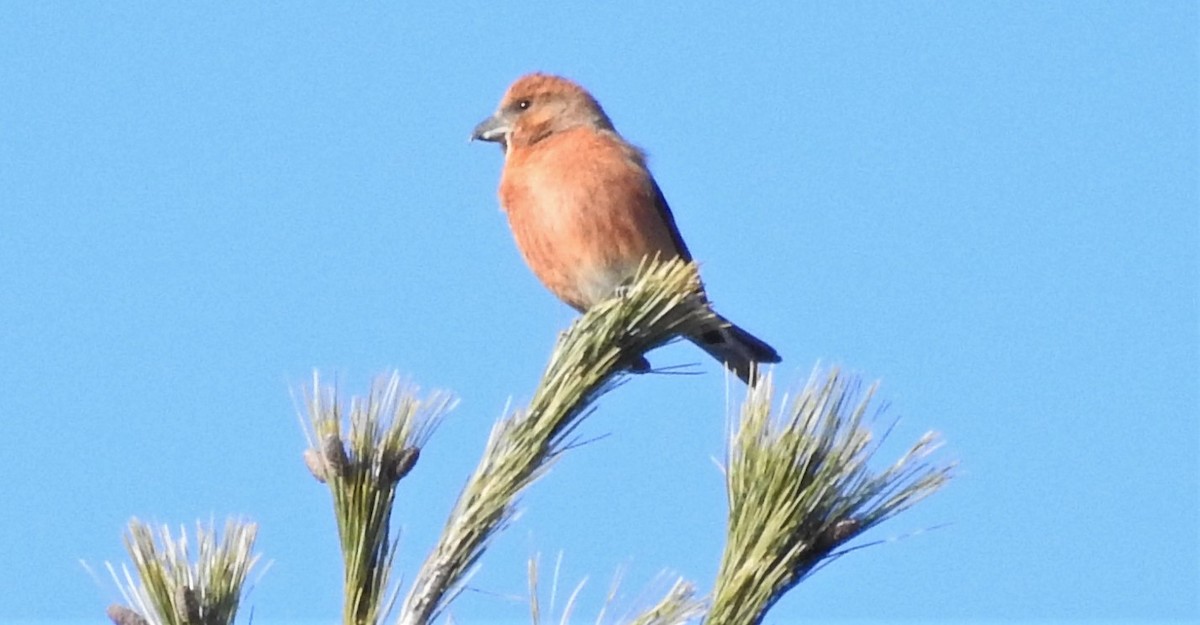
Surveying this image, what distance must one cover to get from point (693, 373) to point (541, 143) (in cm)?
251

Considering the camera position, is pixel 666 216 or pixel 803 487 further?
pixel 666 216

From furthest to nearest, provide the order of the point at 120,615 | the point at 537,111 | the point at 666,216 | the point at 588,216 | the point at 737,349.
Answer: the point at 537,111
the point at 666,216
the point at 588,216
the point at 737,349
the point at 120,615

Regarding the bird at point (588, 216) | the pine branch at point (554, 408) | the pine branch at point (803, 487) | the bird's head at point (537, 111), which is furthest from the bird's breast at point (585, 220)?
the pine branch at point (803, 487)

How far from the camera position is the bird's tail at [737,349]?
3949 millimetres

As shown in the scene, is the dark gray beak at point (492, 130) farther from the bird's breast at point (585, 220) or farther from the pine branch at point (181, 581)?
the pine branch at point (181, 581)

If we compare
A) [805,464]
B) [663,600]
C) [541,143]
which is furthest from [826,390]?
[541,143]

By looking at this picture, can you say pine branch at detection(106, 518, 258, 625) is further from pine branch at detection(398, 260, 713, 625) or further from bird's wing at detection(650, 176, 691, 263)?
bird's wing at detection(650, 176, 691, 263)

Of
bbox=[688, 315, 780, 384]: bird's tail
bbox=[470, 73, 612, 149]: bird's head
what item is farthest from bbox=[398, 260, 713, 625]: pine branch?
bbox=[470, 73, 612, 149]: bird's head

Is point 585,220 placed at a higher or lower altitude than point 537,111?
lower

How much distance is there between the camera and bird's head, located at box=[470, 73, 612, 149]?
5211mm

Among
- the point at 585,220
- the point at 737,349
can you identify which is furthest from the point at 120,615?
the point at 585,220

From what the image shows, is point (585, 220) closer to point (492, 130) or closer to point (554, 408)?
point (492, 130)

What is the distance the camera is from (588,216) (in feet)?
15.2

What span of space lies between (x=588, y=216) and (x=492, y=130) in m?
0.82
